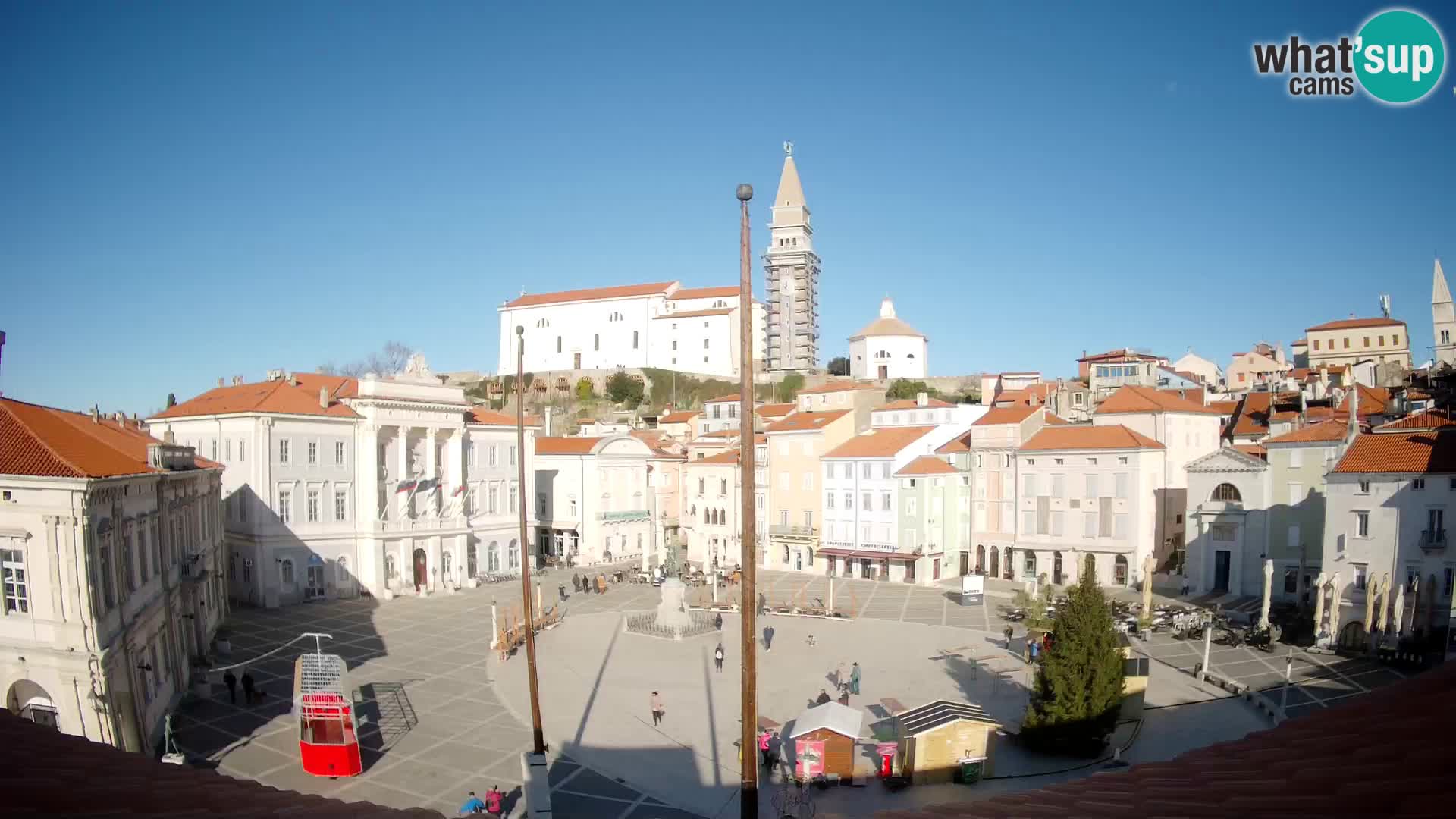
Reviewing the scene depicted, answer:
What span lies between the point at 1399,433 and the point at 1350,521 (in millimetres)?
3969

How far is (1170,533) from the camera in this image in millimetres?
52188

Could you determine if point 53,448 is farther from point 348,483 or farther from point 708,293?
point 708,293

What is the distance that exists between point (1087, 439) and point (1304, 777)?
4917 cm

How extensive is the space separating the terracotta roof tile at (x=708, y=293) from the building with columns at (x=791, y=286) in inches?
266

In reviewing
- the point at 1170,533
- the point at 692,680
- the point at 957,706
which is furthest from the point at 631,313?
the point at 957,706

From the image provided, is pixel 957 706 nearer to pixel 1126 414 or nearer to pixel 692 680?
pixel 692 680

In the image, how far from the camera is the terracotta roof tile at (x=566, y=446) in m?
64.9

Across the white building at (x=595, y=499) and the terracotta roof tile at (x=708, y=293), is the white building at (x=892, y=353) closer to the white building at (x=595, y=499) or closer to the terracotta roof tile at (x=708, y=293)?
the terracotta roof tile at (x=708, y=293)

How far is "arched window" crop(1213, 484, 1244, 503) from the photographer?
46.2m

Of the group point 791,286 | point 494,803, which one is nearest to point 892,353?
point 791,286

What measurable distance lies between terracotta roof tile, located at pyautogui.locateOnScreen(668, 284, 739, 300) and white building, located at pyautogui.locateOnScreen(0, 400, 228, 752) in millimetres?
96130

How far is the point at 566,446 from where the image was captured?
66250 millimetres

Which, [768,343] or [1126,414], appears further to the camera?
[768,343]

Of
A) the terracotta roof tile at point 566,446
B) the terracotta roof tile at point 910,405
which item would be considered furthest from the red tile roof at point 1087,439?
the terracotta roof tile at point 566,446
